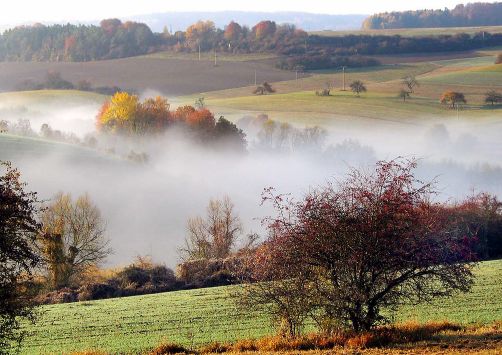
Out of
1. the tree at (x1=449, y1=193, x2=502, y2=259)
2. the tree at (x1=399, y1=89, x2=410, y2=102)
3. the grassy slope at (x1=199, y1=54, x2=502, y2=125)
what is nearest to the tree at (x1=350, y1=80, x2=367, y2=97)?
the grassy slope at (x1=199, y1=54, x2=502, y2=125)

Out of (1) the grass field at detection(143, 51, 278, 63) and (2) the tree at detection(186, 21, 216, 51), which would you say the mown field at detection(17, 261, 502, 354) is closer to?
(1) the grass field at detection(143, 51, 278, 63)

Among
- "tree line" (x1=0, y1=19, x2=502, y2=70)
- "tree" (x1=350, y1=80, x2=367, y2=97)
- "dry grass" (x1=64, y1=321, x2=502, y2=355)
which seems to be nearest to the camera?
"dry grass" (x1=64, y1=321, x2=502, y2=355)

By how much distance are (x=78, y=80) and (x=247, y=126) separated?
45088 mm

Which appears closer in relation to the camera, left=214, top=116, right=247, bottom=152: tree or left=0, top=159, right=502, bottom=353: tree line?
left=0, top=159, right=502, bottom=353: tree line

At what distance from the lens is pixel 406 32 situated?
194 meters

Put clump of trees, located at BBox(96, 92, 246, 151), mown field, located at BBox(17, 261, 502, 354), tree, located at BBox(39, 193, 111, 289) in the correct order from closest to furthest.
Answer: mown field, located at BBox(17, 261, 502, 354) < tree, located at BBox(39, 193, 111, 289) < clump of trees, located at BBox(96, 92, 246, 151)

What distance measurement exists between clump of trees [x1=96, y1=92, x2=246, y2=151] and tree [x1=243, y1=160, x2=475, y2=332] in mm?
91043

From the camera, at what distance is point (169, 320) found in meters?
32.3

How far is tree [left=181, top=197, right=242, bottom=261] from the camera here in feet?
208

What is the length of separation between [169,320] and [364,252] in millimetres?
11510

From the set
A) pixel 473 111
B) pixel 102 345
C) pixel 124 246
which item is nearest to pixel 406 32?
pixel 473 111

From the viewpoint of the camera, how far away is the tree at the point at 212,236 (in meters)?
63.3

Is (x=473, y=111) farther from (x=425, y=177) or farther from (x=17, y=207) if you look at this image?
(x=17, y=207)

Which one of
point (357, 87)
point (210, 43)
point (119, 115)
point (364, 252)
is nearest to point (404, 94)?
point (357, 87)
